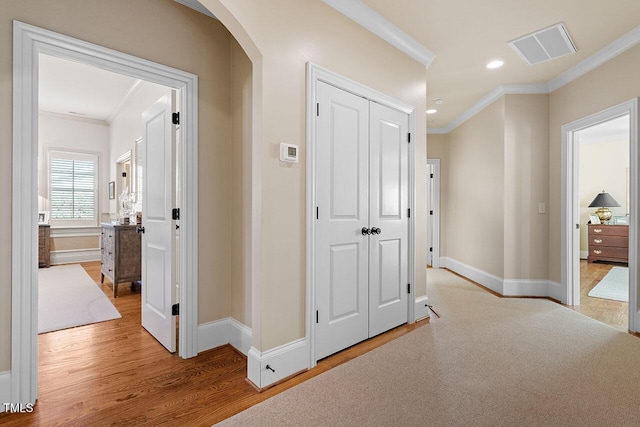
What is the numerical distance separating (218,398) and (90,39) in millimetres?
2283

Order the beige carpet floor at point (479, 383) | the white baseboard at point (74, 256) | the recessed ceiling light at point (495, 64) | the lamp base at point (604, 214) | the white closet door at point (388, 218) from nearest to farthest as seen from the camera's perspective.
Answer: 1. the beige carpet floor at point (479, 383)
2. the white closet door at point (388, 218)
3. the recessed ceiling light at point (495, 64)
4. the white baseboard at point (74, 256)
5. the lamp base at point (604, 214)

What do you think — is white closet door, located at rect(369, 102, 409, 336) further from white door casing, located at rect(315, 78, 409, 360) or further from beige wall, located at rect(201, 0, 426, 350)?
beige wall, located at rect(201, 0, 426, 350)

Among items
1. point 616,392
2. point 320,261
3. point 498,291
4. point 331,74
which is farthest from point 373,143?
point 498,291

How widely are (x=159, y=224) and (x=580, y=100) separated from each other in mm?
4503

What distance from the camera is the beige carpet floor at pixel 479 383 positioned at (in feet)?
5.29

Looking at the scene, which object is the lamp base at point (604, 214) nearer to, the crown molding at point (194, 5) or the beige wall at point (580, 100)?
the beige wall at point (580, 100)

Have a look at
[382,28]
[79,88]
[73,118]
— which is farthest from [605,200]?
[73,118]

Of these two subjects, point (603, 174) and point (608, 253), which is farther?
point (603, 174)

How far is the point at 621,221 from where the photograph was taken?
6.23 metres

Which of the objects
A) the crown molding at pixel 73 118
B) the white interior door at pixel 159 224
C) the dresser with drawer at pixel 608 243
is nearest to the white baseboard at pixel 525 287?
the dresser with drawer at pixel 608 243

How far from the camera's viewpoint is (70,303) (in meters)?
3.53

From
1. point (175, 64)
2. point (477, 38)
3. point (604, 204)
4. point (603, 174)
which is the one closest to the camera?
point (175, 64)

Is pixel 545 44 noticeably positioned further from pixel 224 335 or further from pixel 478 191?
pixel 224 335

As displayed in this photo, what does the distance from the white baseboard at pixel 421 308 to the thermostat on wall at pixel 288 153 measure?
1.92 meters
